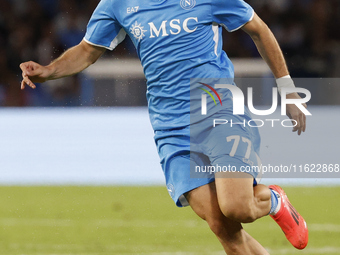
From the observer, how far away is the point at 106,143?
29.9ft

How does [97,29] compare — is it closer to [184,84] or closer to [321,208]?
[184,84]

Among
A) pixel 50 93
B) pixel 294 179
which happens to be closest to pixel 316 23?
pixel 294 179

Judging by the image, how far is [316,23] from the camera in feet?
37.7

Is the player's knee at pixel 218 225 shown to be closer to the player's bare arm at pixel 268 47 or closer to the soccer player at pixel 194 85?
the soccer player at pixel 194 85

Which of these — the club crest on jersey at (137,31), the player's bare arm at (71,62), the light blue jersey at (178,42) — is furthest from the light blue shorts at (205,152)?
the player's bare arm at (71,62)

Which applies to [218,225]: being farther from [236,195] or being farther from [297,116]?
[297,116]

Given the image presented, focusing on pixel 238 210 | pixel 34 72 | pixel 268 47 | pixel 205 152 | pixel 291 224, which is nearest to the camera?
pixel 238 210

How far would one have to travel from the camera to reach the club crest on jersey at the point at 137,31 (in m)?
3.80

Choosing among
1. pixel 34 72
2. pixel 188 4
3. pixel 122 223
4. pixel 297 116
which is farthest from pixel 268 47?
pixel 122 223

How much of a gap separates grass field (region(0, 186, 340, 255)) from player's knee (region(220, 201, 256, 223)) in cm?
153

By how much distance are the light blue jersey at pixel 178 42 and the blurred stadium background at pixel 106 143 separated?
1.78 metres

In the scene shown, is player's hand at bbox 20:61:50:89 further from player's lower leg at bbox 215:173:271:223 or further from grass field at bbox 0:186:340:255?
grass field at bbox 0:186:340:255

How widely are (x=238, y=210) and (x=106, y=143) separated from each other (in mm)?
Result: 5788

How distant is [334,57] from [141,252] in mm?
6567
